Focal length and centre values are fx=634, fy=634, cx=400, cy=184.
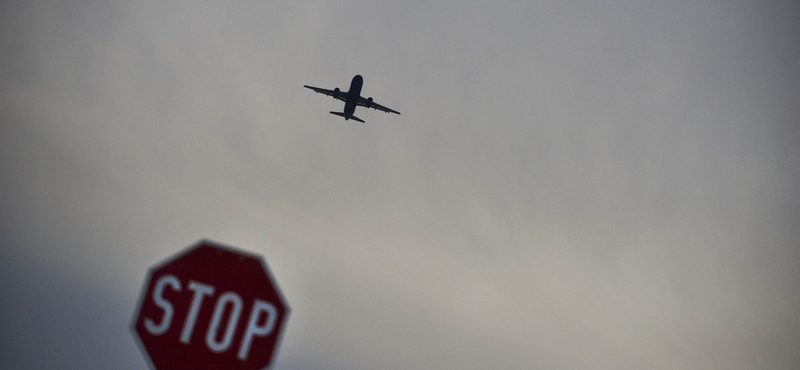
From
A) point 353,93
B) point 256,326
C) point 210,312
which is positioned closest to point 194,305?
point 210,312

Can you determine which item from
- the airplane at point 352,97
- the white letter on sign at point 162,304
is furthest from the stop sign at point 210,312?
the airplane at point 352,97

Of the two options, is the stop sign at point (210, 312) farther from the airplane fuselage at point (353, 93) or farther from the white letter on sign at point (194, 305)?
the airplane fuselage at point (353, 93)

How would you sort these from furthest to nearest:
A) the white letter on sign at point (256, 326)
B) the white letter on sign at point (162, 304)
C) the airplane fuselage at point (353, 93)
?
the airplane fuselage at point (353, 93) → the white letter on sign at point (256, 326) → the white letter on sign at point (162, 304)

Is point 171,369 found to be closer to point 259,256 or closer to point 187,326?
point 187,326

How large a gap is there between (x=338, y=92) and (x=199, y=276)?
8414 cm

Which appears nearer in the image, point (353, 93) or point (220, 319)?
point (220, 319)

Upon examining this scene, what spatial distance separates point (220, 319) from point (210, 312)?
0.59 ft

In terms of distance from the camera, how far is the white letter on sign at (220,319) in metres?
8.93

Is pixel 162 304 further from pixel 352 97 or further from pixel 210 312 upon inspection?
pixel 352 97

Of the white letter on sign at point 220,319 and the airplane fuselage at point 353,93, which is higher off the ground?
the airplane fuselage at point 353,93

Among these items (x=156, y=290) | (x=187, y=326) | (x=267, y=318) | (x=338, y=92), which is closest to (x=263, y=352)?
(x=267, y=318)

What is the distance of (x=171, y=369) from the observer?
8.88 m

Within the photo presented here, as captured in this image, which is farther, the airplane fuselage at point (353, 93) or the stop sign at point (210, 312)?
the airplane fuselage at point (353, 93)

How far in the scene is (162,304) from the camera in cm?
897
